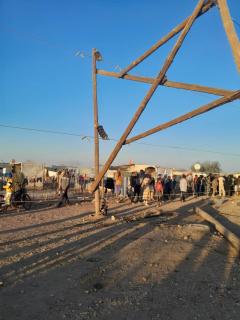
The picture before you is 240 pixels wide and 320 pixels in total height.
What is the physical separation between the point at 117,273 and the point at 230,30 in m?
5.04

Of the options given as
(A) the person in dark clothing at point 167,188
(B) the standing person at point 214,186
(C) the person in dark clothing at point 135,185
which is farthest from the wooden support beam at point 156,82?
(B) the standing person at point 214,186

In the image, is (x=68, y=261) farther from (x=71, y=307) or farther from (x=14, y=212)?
(x=14, y=212)

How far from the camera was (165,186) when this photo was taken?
27547 mm

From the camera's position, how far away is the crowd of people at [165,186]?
2302 centimetres

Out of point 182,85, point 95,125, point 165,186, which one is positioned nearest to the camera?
point 182,85

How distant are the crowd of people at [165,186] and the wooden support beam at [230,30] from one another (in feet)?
47.3

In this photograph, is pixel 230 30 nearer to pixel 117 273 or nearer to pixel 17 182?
pixel 117 273

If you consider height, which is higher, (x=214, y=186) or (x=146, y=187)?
(x=146, y=187)

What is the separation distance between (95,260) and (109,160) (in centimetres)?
467

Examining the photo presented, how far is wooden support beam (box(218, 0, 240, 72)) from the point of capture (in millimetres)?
7324

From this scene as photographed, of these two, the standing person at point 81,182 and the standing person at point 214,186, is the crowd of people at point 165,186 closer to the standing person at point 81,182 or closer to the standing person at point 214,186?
the standing person at point 214,186

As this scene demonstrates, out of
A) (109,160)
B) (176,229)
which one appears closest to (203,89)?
(109,160)

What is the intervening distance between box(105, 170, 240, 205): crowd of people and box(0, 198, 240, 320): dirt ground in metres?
10.9

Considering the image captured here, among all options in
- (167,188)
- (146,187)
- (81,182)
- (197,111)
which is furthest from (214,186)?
(197,111)
